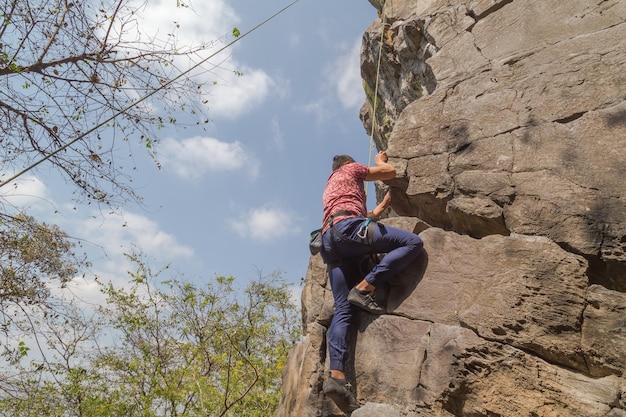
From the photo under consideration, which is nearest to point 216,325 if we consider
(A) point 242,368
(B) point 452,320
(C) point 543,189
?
(A) point 242,368

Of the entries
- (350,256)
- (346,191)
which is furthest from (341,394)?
(346,191)

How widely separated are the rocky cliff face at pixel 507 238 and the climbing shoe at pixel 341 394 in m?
0.13

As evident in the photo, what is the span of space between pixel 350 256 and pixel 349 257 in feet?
0.20

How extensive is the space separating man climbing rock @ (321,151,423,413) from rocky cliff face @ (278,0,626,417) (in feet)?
0.62

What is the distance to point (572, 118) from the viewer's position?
163 inches

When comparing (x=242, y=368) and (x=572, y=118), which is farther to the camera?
(x=242, y=368)

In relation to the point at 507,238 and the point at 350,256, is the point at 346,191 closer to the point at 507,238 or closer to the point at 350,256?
the point at 350,256

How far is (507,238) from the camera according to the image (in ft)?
12.9

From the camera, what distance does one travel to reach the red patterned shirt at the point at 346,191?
14.8ft

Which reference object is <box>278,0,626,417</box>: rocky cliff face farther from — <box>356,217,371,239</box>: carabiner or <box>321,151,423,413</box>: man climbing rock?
<box>356,217,371,239</box>: carabiner

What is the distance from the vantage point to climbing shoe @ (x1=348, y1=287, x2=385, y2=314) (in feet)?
13.7

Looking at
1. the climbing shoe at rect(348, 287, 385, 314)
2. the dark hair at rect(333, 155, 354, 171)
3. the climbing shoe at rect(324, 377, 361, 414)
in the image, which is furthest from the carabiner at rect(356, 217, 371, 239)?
the climbing shoe at rect(324, 377, 361, 414)

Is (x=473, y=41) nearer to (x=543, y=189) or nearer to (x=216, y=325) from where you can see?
(x=543, y=189)

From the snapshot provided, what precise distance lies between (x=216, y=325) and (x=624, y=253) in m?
8.15
